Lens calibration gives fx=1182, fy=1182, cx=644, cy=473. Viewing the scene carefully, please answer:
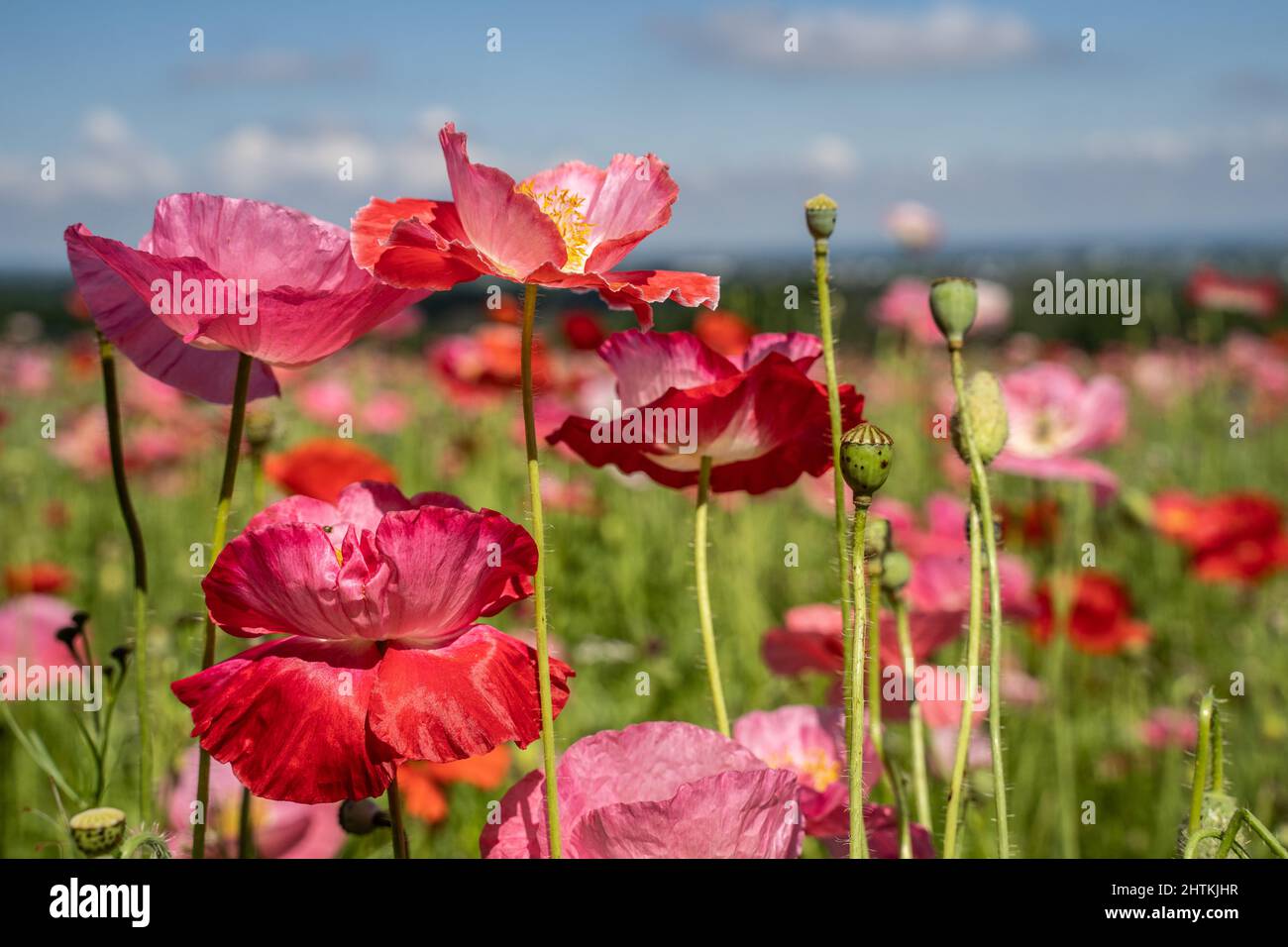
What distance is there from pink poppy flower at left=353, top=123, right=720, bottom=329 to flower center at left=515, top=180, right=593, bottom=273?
2cm

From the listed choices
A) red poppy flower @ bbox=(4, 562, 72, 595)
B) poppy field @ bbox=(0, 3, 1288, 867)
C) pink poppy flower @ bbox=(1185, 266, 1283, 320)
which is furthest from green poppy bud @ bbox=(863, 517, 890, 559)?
pink poppy flower @ bbox=(1185, 266, 1283, 320)

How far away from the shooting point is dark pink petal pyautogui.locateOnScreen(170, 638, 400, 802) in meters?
0.40

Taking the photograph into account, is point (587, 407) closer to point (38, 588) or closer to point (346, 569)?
point (38, 588)

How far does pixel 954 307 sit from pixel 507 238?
7.2 inches

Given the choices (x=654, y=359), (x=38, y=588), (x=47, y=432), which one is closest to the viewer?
(x=654, y=359)

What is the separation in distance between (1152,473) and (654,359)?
9.53ft

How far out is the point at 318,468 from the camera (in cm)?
137

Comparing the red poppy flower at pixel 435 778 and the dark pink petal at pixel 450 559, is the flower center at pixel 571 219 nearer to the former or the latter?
the dark pink petal at pixel 450 559

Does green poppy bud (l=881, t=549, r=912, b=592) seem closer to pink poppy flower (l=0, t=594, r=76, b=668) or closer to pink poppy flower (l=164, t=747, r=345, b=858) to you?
pink poppy flower (l=164, t=747, r=345, b=858)

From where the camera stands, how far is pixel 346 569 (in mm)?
408

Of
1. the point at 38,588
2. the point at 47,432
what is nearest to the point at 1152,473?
the point at 38,588

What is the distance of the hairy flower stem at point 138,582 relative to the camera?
0.45 metres

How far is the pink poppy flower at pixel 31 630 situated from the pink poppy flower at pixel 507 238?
1152 mm
